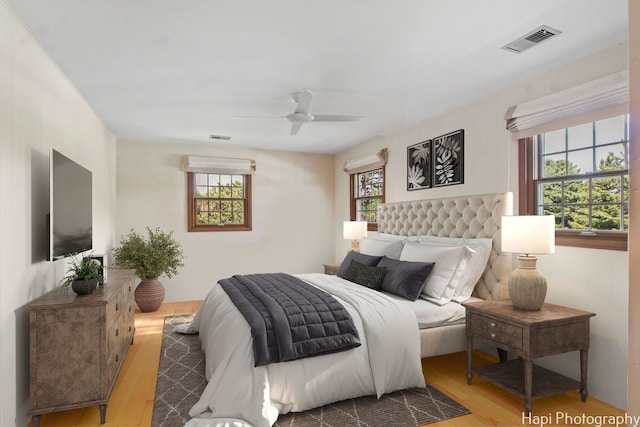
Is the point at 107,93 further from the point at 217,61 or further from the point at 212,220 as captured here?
the point at 212,220

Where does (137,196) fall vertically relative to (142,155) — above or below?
below

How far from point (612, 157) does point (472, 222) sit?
124cm

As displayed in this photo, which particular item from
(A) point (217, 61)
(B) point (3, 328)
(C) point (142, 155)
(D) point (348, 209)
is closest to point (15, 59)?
(A) point (217, 61)

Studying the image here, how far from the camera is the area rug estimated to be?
2416 millimetres

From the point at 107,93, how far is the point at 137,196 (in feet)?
7.79

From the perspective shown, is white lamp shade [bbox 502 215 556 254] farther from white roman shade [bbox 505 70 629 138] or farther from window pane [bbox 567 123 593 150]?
white roman shade [bbox 505 70 629 138]

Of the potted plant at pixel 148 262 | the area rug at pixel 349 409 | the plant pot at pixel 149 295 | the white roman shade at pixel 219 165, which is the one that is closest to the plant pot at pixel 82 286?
the area rug at pixel 349 409

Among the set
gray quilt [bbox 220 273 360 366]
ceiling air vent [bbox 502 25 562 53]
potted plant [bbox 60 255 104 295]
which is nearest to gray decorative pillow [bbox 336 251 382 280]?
gray quilt [bbox 220 273 360 366]

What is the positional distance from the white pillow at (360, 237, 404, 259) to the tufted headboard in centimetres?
38

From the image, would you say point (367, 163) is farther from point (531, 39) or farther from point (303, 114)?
point (531, 39)

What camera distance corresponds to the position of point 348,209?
252 inches

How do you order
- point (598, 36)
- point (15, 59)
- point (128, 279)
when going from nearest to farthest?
point (15, 59)
point (598, 36)
point (128, 279)

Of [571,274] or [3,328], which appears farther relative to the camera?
[571,274]

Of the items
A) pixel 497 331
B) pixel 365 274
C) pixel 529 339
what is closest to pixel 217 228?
pixel 365 274
